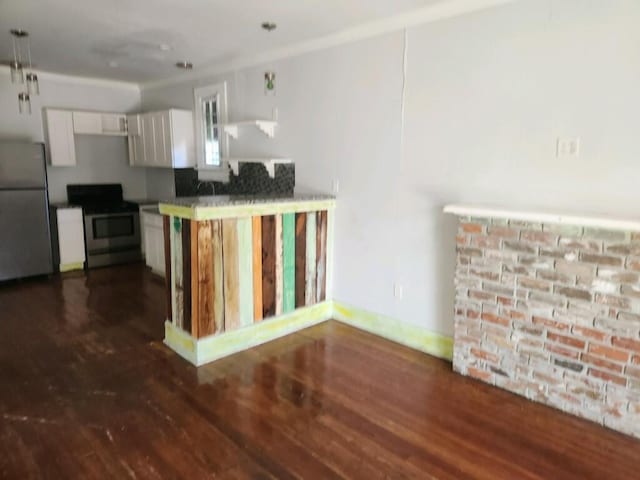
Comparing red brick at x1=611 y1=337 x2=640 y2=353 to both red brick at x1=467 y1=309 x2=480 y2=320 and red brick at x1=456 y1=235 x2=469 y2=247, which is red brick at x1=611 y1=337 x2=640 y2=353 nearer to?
red brick at x1=467 y1=309 x2=480 y2=320

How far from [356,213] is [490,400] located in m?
1.75

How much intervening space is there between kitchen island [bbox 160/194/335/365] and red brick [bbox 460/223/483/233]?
1.32 metres

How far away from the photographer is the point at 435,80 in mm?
3066

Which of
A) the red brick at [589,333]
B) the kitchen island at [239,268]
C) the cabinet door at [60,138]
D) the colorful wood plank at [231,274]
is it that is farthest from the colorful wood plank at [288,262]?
the cabinet door at [60,138]

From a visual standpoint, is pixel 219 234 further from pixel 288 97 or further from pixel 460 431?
pixel 460 431

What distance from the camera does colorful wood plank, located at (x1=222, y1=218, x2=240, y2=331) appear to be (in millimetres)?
3160

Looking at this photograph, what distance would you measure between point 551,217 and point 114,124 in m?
5.71

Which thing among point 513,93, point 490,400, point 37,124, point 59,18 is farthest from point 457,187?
point 37,124

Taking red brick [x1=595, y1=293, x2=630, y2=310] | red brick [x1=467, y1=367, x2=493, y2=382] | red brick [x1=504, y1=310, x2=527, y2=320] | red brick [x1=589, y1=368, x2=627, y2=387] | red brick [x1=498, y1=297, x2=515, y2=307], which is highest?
red brick [x1=595, y1=293, x2=630, y2=310]

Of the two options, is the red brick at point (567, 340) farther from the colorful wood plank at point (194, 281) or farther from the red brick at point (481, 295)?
the colorful wood plank at point (194, 281)

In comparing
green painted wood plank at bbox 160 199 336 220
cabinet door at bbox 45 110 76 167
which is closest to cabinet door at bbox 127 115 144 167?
cabinet door at bbox 45 110 76 167

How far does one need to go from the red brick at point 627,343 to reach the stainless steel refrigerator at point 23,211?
18.3ft

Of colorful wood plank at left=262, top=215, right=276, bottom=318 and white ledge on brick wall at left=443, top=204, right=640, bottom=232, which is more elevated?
white ledge on brick wall at left=443, top=204, right=640, bottom=232

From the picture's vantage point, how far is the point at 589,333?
94.0 inches
